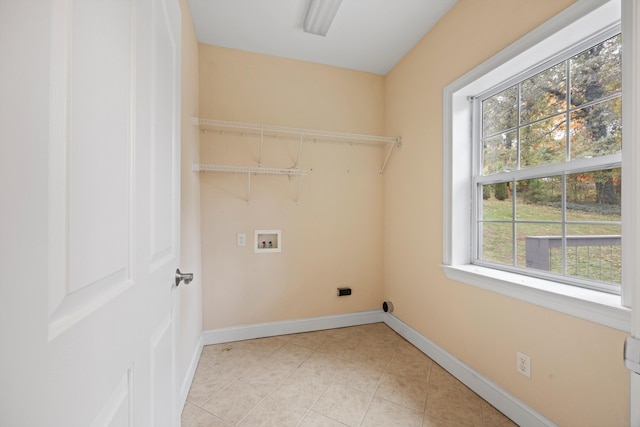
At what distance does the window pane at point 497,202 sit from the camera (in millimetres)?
1753

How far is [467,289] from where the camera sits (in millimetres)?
1829

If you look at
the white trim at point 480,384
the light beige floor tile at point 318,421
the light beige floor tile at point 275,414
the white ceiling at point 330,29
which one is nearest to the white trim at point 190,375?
the light beige floor tile at point 275,414

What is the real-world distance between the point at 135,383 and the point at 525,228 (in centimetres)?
203

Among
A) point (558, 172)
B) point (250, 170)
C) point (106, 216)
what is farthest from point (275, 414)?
point (558, 172)

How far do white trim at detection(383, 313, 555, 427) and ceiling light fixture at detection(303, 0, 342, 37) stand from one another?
2.65 metres

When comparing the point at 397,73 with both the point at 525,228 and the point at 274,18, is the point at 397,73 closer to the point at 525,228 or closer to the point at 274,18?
the point at 274,18

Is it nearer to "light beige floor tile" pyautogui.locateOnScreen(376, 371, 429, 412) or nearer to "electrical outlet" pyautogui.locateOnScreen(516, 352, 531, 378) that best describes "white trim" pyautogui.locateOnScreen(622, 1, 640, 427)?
"electrical outlet" pyautogui.locateOnScreen(516, 352, 531, 378)

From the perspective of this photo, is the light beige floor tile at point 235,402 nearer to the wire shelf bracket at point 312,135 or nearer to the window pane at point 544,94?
the wire shelf bracket at point 312,135

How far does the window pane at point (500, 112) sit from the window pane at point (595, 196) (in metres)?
0.55

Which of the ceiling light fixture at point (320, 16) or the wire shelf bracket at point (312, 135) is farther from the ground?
the ceiling light fixture at point (320, 16)

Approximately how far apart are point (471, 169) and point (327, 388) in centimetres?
189

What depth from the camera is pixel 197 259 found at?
2127 millimetres

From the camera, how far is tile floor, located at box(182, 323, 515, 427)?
151cm

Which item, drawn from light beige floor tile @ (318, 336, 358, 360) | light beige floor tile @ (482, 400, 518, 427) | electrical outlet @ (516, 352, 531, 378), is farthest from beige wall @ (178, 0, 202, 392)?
electrical outlet @ (516, 352, 531, 378)
